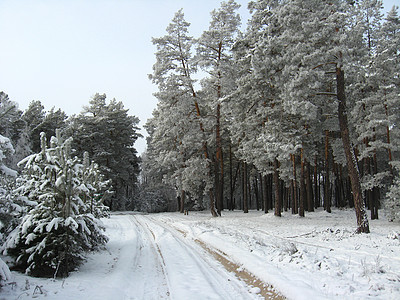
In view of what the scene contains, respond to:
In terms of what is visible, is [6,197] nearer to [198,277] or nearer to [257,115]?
[198,277]

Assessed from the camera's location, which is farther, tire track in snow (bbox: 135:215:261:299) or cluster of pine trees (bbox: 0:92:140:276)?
cluster of pine trees (bbox: 0:92:140:276)

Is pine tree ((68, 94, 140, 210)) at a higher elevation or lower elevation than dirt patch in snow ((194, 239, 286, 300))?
higher

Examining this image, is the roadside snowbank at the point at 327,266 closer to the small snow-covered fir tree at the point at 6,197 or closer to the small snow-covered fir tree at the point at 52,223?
the small snow-covered fir tree at the point at 52,223

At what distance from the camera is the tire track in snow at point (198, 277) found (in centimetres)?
575

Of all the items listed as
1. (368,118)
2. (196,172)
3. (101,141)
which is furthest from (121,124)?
(368,118)

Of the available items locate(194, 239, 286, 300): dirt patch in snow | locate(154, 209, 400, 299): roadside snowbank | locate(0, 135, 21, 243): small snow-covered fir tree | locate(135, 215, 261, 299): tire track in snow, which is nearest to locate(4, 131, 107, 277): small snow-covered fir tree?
locate(0, 135, 21, 243): small snow-covered fir tree

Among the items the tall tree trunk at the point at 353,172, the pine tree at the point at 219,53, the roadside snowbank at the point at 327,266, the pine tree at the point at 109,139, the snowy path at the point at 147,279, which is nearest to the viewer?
the roadside snowbank at the point at 327,266

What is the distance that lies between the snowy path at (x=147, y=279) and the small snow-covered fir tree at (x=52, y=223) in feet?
1.35

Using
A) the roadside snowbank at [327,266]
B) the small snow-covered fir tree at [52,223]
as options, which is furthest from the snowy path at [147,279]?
the roadside snowbank at [327,266]

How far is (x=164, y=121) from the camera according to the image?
22.8 m

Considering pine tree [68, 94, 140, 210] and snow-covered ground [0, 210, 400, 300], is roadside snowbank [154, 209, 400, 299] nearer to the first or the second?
snow-covered ground [0, 210, 400, 300]

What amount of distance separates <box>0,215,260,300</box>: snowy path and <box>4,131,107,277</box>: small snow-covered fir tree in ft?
1.35

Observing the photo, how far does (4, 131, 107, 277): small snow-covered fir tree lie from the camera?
6.82 m

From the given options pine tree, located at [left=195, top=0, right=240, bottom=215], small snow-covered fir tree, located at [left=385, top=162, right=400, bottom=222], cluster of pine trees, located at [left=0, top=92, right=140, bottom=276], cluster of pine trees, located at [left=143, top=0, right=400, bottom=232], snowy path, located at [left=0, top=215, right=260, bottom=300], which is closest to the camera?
snowy path, located at [left=0, top=215, right=260, bottom=300]
